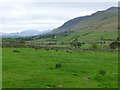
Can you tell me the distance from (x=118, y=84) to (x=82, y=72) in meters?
9.56

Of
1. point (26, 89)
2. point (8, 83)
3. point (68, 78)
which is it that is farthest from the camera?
point (68, 78)

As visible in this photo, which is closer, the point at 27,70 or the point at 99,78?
the point at 99,78

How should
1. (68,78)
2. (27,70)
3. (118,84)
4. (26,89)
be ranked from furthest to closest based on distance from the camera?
(27,70) → (68,78) → (118,84) → (26,89)

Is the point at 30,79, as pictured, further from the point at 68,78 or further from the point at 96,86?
the point at 96,86

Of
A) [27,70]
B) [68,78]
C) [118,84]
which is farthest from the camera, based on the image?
[27,70]

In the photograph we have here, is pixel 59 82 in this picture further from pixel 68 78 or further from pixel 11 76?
pixel 11 76

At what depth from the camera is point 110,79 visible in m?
39.2

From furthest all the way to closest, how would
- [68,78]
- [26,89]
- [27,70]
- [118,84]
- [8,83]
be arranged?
[27,70] → [68,78] → [118,84] → [8,83] → [26,89]

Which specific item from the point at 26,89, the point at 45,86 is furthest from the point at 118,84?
the point at 26,89

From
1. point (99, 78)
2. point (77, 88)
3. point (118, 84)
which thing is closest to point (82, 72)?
point (99, 78)

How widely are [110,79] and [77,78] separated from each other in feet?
13.2

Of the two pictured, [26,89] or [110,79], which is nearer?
[26,89]

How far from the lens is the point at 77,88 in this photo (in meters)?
32.5

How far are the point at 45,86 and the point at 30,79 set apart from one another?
12.4 feet
